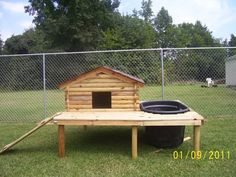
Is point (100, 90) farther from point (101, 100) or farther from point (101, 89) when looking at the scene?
point (101, 100)

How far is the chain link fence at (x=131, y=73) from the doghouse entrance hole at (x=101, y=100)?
66.9 inches

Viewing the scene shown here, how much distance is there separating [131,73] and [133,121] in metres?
7.72

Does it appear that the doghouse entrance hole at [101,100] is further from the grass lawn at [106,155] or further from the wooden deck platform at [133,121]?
the wooden deck platform at [133,121]

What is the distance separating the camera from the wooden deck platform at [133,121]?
5.00 metres

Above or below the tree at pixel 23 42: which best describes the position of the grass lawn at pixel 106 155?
below


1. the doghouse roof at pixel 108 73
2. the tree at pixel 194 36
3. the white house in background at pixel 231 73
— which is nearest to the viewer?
the doghouse roof at pixel 108 73

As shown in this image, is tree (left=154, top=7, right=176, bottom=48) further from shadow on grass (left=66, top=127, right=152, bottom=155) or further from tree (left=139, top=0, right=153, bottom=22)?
shadow on grass (left=66, top=127, right=152, bottom=155)

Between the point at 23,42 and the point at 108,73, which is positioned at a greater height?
the point at 23,42

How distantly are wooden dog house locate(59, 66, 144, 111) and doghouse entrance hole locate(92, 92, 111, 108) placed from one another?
0.50 metres

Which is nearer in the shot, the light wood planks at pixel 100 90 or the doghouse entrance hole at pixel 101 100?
the light wood planks at pixel 100 90

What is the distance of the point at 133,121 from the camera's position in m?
5.00
